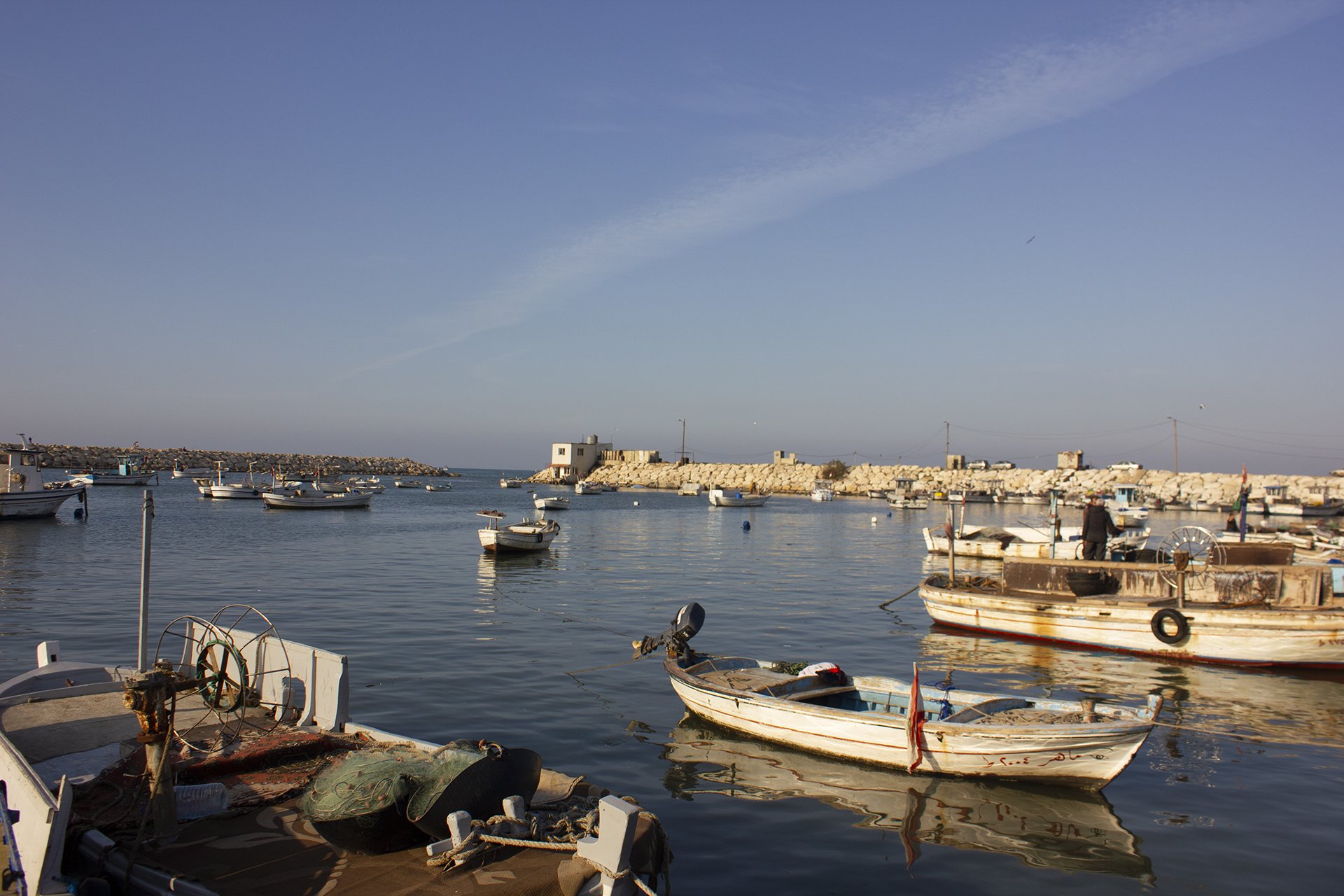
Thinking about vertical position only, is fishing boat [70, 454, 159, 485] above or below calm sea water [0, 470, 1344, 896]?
above

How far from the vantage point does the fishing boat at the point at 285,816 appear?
6535 mm

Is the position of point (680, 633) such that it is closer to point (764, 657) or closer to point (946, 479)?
point (764, 657)

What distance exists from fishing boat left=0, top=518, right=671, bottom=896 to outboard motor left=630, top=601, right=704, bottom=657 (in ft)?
20.7

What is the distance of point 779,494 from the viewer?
477ft

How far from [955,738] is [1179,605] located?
12.6 metres

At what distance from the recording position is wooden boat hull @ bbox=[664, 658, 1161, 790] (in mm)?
10891

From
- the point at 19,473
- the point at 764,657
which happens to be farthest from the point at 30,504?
the point at 764,657

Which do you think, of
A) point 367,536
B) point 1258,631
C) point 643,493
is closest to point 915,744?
point 1258,631

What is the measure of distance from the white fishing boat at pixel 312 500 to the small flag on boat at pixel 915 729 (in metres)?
67.2

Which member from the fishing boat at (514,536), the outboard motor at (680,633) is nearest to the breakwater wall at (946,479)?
the fishing boat at (514,536)

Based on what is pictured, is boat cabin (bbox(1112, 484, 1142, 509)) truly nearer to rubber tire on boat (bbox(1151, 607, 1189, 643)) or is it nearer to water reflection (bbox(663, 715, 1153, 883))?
rubber tire on boat (bbox(1151, 607, 1189, 643))

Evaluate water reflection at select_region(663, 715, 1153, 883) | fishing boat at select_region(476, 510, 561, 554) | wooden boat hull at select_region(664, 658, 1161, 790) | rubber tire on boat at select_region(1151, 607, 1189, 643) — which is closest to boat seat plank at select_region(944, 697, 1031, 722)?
wooden boat hull at select_region(664, 658, 1161, 790)

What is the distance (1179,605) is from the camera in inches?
802

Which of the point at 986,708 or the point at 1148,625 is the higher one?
the point at 986,708
